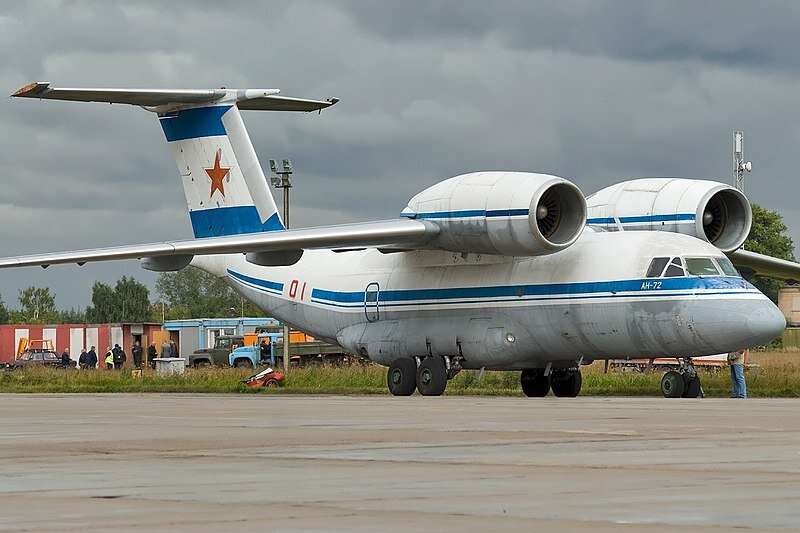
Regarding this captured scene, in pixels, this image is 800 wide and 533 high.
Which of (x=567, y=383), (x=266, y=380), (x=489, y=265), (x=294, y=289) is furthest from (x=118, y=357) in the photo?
(x=489, y=265)

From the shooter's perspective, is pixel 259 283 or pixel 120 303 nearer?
pixel 259 283

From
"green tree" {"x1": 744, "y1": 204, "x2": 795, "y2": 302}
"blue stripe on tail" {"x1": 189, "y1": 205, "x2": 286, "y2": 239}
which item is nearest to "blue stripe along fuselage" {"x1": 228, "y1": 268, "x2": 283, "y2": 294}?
"blue stripe on tail" {"x1": 189, "y1": 205, "x2": 286, "y2": 239}

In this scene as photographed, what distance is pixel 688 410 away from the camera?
15.4 metres

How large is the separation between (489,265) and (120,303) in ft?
420

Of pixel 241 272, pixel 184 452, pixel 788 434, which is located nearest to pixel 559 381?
pixel 241 272

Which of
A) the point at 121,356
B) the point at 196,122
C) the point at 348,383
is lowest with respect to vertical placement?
the point at 348,383

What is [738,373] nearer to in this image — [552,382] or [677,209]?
[677,209]

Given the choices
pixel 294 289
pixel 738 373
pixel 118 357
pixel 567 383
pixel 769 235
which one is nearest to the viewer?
pixel 738 373

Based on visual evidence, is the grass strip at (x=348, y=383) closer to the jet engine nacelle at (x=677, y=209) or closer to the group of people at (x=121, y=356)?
the jet engine nacelle at (x=677, y=209)

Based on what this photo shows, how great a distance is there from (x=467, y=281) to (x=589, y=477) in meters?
17.7

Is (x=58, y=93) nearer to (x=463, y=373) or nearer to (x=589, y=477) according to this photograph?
(x=463, y=373)

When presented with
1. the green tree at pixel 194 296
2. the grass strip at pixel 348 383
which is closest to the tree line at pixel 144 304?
the green tree at pixel 194 296

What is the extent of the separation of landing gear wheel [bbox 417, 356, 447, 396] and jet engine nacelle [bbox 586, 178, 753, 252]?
4.08 m

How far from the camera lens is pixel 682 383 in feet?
75.9
